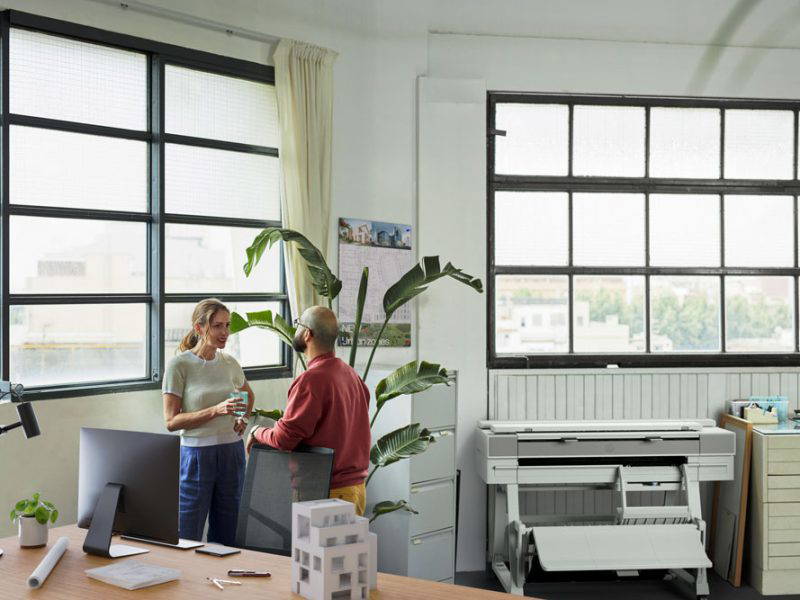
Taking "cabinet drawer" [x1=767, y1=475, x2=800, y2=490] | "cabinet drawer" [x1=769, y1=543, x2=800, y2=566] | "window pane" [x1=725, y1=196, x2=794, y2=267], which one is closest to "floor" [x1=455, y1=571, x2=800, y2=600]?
"cabinet drawer" [x1=769, y1=543, x2=800, y2=566]

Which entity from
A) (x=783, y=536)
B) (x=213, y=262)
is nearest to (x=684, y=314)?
(x=783, y=536)

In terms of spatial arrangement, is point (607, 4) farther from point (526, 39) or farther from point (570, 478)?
point (570, 478)

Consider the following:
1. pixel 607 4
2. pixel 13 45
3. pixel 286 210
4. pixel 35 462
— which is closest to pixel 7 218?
pixel 13 45

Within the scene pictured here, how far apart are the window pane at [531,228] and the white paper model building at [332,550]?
359cm

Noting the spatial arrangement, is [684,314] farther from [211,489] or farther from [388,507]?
[211,489]

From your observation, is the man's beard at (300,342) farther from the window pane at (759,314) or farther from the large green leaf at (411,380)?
the window pane at (759,314)

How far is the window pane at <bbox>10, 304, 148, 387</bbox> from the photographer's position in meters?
4.26

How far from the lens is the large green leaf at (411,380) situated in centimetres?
465

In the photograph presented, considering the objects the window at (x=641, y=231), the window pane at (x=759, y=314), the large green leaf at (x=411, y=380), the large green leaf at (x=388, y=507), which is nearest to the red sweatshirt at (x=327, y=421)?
the large green leaf at (x=411, y=380)

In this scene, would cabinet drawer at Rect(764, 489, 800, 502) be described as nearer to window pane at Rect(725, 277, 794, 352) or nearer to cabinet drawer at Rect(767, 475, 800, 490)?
cabinet drawer at Rect(767, 475, 800, 490)

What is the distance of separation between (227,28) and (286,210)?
3.50 ft

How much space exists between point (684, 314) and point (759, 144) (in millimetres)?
1290

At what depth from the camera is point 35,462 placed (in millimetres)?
4203

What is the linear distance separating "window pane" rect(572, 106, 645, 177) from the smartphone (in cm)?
380
